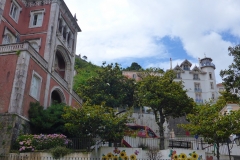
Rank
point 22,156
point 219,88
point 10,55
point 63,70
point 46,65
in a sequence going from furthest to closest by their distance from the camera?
1. point 219,88
2. point 63,70
3. point 46,65
4. point 10,55
5. point 22,156

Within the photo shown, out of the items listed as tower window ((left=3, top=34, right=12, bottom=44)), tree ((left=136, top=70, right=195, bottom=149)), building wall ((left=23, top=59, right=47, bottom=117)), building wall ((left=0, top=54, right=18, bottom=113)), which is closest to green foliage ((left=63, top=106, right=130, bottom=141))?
building wall ((left=23, top=59, right=47, bottom=117))

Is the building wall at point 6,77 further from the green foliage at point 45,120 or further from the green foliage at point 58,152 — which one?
the green foliage at point 58,152

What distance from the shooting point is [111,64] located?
35.5 meters

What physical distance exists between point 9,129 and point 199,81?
166 ft

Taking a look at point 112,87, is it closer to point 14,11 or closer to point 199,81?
point 14,11

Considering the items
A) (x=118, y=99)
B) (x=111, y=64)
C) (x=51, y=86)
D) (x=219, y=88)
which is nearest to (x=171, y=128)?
(x=118, y=99)

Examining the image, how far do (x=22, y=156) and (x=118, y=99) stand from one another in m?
17.2

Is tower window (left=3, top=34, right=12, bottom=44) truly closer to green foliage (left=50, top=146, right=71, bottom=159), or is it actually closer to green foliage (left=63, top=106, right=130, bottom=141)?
green foliage (left=63, top=106, right=130, bottom=141)

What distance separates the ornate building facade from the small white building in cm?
3564

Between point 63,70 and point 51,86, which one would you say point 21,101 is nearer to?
point 51,86

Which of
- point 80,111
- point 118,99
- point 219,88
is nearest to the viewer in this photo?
point 80,111

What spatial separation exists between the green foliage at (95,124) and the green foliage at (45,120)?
1.98m

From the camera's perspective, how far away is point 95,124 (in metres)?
17.0

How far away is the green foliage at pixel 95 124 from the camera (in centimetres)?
1689
